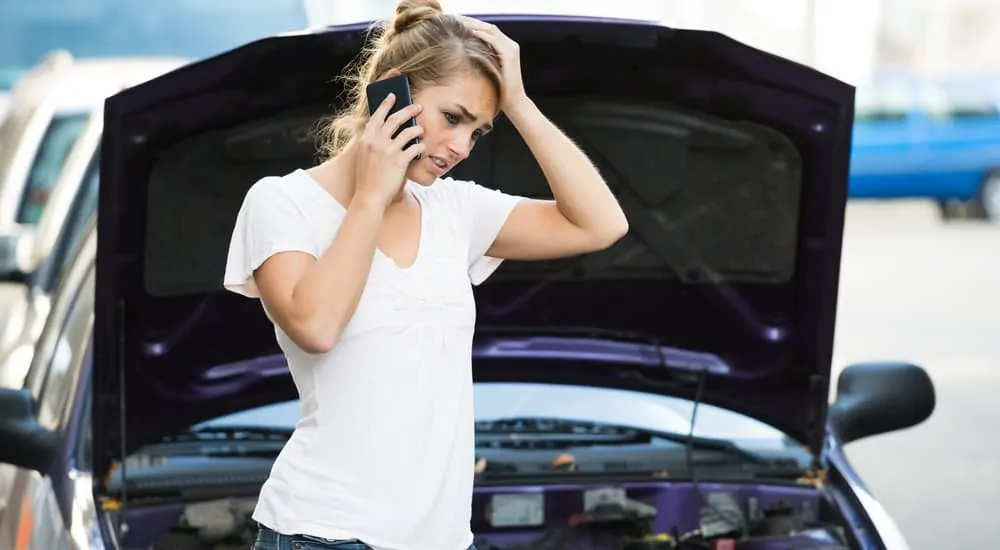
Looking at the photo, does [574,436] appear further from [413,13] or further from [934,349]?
[934,349]

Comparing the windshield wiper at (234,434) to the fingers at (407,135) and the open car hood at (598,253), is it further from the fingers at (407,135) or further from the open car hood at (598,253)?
the fingers at (407,135)

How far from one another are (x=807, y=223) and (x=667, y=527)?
79 centimetres

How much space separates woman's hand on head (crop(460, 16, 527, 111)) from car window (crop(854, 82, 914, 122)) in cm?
1471

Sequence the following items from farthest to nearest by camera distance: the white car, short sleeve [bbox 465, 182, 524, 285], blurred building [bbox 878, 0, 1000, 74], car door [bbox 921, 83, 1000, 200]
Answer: blurred building [bbox 878, 0, 1000, 74], car door [bbox 921, 83, 1000, 200], the white car, short sleeve [bbox 465, 182, 524, 285]

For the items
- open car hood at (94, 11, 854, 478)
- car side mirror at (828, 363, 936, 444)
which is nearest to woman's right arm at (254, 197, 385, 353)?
open car hood at (94, 11, 854, 478)

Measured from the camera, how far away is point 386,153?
240cm

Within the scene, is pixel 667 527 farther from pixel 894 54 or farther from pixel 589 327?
pixel 894 54

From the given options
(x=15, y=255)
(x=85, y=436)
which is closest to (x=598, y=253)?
(x=85, y=436)

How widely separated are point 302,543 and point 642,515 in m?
1.47

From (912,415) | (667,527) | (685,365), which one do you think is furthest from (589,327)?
(912,415)

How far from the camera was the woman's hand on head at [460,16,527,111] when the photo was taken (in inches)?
99.9

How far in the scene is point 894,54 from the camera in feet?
75.7

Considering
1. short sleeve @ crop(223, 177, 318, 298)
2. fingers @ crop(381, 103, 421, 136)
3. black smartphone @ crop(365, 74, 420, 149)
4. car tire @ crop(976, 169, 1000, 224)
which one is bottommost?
short sleeve @ crop(223, 177, 318, 298)

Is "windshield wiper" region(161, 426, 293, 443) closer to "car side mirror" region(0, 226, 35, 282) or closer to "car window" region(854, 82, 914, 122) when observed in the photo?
"car side mirror" region(0, 226, 35, 282)
